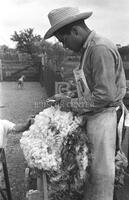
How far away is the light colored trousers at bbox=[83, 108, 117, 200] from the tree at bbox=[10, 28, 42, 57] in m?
36.5

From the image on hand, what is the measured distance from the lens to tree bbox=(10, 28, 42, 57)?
132 ft

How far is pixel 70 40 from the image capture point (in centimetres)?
317

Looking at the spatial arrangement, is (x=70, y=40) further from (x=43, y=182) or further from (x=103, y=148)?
(x=43, y=182)

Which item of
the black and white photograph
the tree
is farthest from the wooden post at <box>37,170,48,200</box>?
the tree

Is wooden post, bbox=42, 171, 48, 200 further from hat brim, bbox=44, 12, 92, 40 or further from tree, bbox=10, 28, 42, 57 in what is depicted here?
tree, bbox=10, 28, 42, 57

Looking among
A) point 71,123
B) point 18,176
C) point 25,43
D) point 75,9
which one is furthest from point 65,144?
point 25,43

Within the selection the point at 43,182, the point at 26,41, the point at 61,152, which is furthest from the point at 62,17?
the point at 26,41

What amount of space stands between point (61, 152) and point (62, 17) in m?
1.10

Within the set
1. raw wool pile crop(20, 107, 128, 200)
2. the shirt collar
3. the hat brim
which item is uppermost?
the hat brim

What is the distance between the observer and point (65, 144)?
10.0ft

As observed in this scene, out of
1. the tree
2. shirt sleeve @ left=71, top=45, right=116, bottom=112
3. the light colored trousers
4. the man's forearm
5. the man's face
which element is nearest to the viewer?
shirt sleeve @ left=71, top=45, right=116, bottom=112

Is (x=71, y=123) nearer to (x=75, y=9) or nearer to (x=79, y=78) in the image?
(x=79, y=78)

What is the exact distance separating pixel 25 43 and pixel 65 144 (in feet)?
131

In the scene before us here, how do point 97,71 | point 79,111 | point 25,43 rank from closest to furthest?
point 97,71, point 79,111, point 25,43
